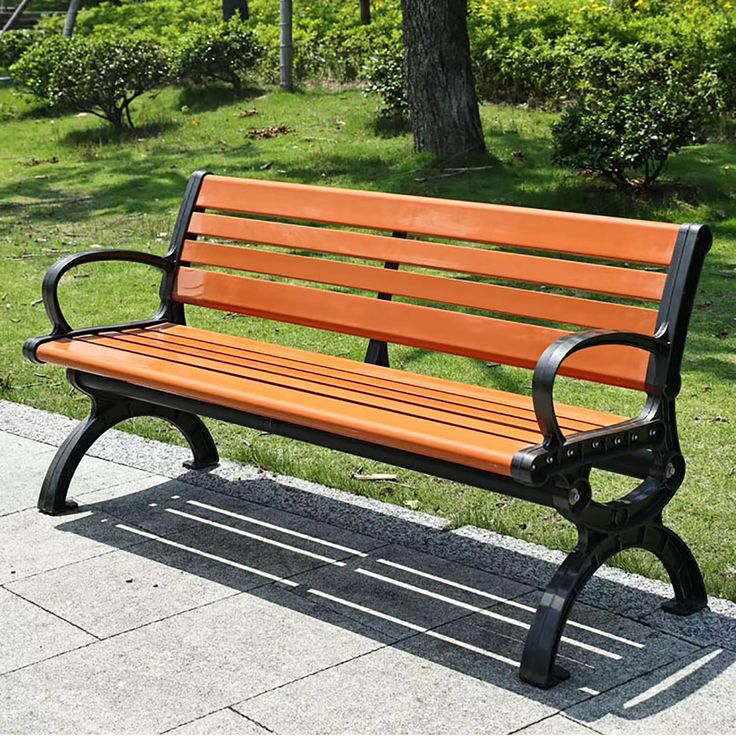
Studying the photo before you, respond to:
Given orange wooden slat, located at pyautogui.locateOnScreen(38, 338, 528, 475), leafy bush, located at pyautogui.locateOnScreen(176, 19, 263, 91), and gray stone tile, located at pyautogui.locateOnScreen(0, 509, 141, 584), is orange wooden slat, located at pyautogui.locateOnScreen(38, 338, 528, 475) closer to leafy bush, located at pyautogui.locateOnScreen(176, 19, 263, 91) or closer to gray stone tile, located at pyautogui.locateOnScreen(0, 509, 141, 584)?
gray stone tile, located at pyautogui.locateOnScreen(0, 509, 141, 584)

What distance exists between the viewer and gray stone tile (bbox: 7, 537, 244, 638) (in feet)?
13.2

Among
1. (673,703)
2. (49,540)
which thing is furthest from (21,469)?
(673,703)

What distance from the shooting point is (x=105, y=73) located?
49.2 feet

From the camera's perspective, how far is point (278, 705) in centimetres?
344

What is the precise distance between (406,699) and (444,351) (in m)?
1.45

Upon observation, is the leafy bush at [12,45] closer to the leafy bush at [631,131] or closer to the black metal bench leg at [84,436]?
the leafy bush at [631,131]

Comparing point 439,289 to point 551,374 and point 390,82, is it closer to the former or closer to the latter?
point 551,374

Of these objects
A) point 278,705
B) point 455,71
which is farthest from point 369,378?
point 455,71

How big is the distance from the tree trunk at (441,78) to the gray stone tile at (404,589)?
7.18 meters

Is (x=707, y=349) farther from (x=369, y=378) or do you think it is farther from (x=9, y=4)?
(x=9, y=4)

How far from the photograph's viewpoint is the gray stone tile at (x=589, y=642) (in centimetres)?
362

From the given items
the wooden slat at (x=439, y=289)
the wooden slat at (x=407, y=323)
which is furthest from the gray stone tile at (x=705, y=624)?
the wooden slat at (x=439, y=289)

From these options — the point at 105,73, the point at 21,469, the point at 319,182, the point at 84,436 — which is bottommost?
the point at 21,469

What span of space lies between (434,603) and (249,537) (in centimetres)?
89
